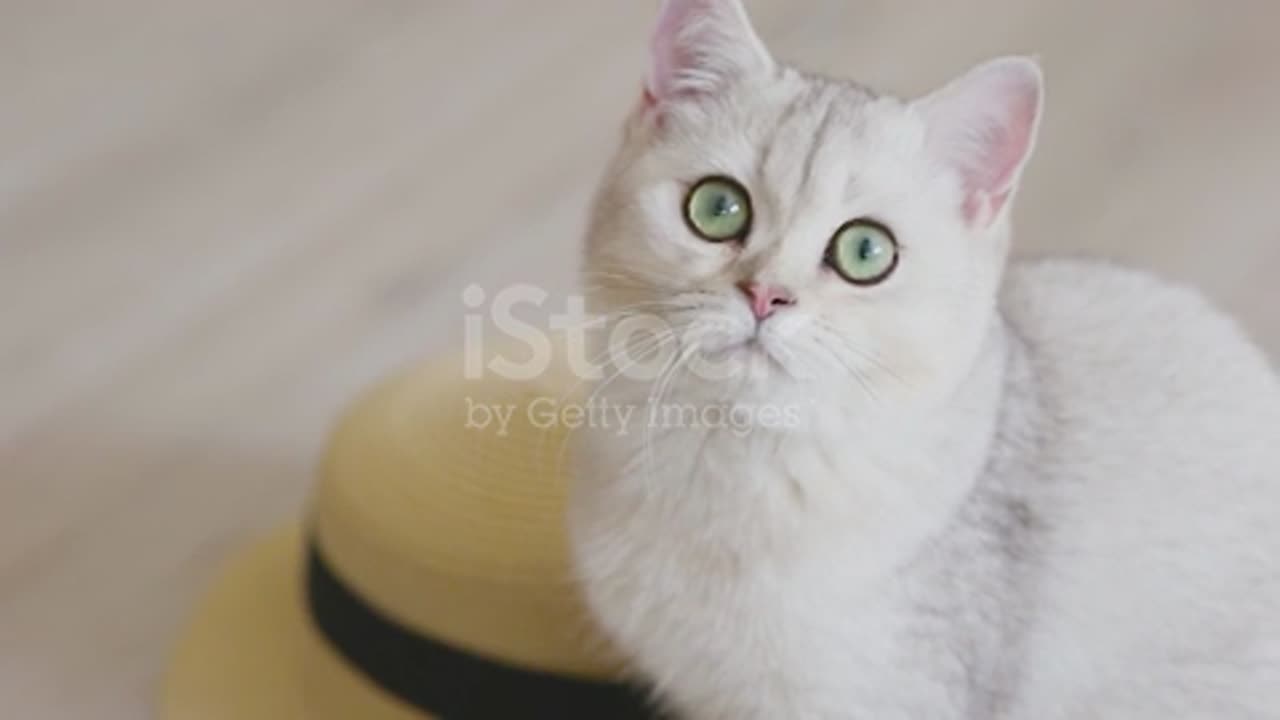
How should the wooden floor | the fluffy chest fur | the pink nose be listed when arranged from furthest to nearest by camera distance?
1. the wooden floor
2. the fluffy chest fur
3. the pink nose

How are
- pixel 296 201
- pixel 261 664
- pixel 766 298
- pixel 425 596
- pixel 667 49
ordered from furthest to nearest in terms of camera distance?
pixel 296 201 < pixel 261 664 < pixel 425 596 < pixel 667 49 < pixel 766 298

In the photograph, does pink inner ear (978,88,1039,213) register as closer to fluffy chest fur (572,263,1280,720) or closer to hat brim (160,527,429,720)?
fluffy chest fur (572,263,1280,720)

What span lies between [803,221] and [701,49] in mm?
137

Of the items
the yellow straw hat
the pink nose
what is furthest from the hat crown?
the pink nose

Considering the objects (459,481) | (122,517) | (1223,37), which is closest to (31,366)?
(122,517)

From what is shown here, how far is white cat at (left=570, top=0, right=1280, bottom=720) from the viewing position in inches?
37.8

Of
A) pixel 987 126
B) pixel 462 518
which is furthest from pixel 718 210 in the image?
pixel 462 518

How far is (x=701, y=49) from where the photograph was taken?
39.9 inches

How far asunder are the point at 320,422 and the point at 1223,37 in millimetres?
1200

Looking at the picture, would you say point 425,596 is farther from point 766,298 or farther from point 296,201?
point 296,201

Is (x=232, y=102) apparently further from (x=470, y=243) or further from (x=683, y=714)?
(x=683, y=714)

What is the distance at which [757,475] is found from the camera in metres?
1.02

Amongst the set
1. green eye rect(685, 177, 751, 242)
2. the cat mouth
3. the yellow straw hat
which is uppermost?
green eye rect(685, 177, 751, 242)

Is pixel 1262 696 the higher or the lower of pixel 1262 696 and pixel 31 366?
the higher
